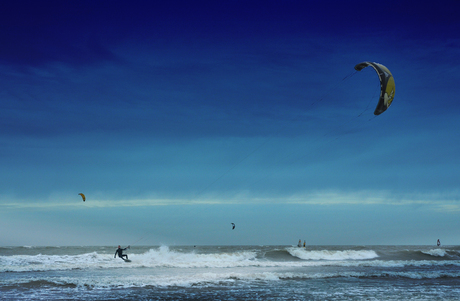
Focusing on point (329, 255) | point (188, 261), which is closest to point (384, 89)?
point (188, 261)

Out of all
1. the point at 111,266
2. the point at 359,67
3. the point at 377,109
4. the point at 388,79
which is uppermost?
the point at 359,67

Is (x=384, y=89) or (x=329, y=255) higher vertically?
(x=384, y=89)

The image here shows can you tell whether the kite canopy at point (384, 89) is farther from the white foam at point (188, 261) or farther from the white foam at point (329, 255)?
A: the white foam at point (329, 255)

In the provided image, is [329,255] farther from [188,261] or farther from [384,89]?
[384,89]

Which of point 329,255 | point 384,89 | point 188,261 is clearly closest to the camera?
point 384,89

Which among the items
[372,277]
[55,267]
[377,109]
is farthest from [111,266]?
[377,109]

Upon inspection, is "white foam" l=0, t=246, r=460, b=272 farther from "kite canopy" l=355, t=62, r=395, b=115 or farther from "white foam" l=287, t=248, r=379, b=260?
"kite canopy" l=355, t=62, r=395, b=115

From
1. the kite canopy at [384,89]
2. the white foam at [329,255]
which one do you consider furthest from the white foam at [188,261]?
the kite canopy at [384,89]

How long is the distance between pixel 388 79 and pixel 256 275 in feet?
39.1

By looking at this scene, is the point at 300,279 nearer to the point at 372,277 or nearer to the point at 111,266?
the point at 372,277

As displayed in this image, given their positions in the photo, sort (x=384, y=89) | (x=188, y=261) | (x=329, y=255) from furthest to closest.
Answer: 1. (x=329, y=255)
2. (x=188, y=261)
3. (x=384, y=89)

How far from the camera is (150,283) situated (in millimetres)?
16938

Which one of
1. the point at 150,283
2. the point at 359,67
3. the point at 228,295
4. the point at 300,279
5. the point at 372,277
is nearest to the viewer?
the point at 228,295

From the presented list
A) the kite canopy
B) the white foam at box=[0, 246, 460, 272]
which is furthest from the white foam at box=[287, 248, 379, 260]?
the kite canopy
